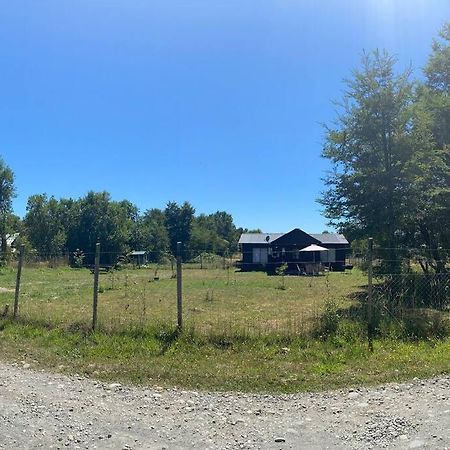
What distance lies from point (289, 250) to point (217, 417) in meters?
39.3

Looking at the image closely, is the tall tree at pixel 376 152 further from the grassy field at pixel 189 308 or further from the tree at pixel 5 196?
the tree at pixel 5 196

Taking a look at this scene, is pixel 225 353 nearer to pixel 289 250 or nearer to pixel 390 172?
pixel 390 172

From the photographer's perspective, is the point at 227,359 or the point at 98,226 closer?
the point at 227,359

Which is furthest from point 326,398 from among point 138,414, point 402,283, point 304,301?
point 304,301

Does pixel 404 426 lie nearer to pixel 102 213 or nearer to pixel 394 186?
pixel 394 186

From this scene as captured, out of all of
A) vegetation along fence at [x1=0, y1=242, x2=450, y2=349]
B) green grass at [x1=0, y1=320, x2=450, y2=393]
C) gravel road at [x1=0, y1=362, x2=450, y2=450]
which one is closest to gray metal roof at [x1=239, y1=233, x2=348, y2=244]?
vegetation along fence at [x1=0, y1=242, x2=450, y2=349]

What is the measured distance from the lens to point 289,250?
1716 inches

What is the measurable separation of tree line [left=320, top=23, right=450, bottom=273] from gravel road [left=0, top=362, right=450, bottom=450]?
30.5ft

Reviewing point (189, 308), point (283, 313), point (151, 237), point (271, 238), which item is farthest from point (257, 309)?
point (151, 237)

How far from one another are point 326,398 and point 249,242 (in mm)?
42579

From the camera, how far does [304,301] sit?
15984 mm

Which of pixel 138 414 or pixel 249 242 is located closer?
pixel 138 414

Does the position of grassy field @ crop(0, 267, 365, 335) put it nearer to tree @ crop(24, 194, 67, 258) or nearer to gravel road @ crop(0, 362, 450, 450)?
gravel road @ crop(0, 362, 450, 450)

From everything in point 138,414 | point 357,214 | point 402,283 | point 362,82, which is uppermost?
point 362,82
